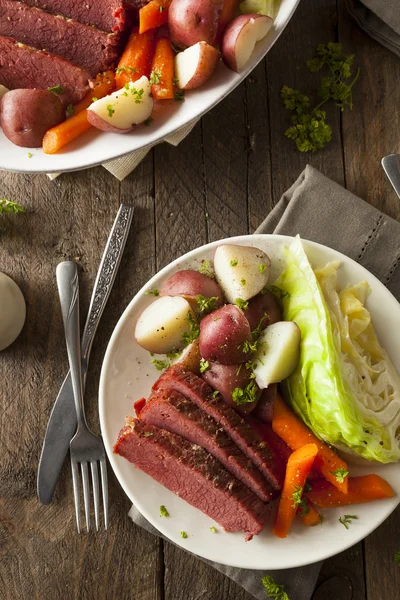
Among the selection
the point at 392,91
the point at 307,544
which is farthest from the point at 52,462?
the point at 392,91

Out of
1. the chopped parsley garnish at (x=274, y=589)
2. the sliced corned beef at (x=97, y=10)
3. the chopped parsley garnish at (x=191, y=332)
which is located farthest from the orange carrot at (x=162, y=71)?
the chopped parsley garnish at (x=274, y=589)

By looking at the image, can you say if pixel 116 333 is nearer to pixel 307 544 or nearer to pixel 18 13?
pixel 307 544

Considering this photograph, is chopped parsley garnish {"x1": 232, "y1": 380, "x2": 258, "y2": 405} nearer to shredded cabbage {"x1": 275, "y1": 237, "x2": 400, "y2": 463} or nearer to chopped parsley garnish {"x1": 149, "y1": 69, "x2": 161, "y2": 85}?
shredded cabbage {"x1": 275, "y1": 237, "x2": 400, "y2": 463}

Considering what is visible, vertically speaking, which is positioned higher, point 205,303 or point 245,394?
point 205,303

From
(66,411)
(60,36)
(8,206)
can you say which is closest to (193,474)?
(66,411)

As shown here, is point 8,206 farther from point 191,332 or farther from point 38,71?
point 191,332

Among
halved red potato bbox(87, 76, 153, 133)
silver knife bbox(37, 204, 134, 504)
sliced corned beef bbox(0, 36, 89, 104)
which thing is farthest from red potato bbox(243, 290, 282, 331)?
sliced corned beef bbox(0, 36, 89, 104)
